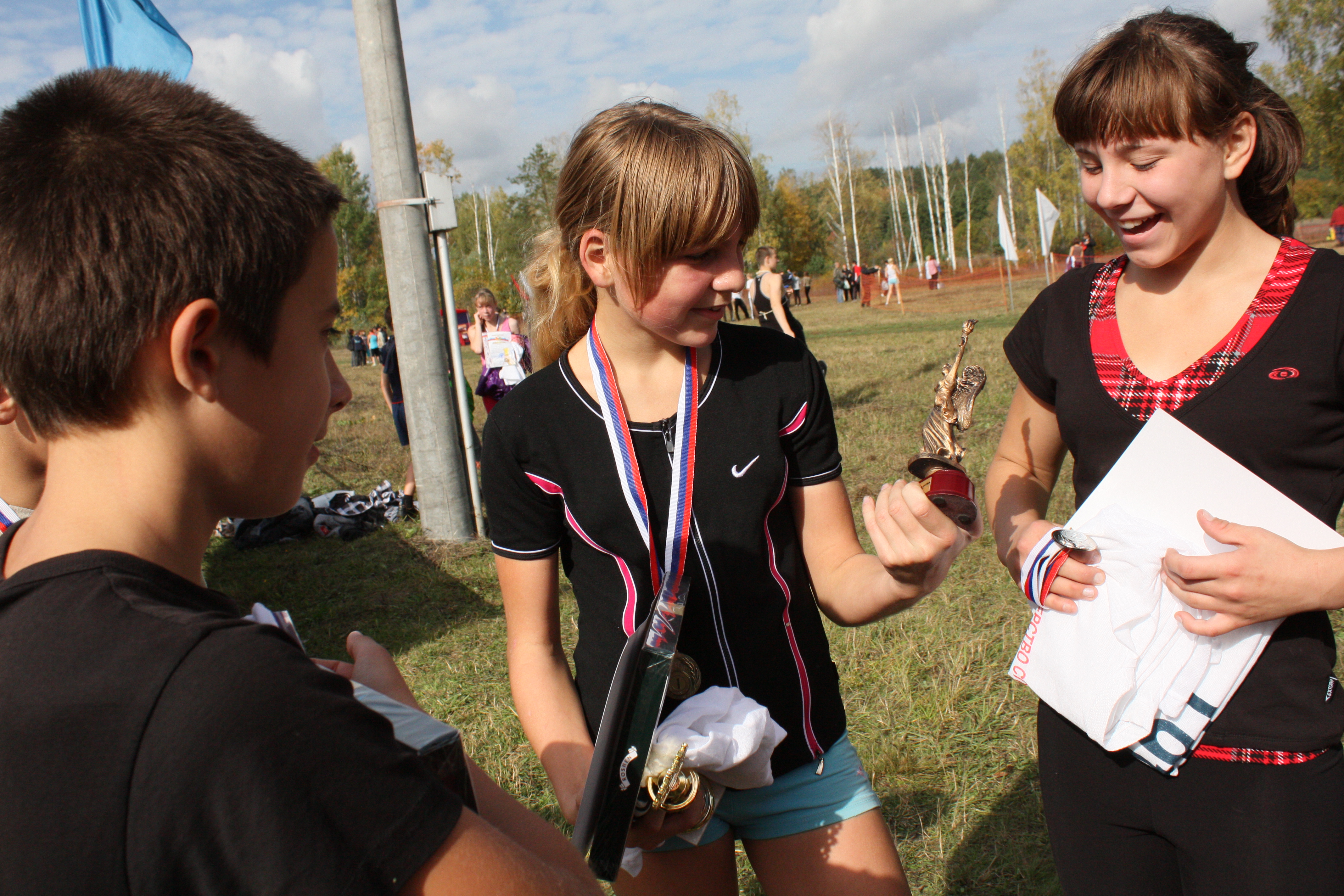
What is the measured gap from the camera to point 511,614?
184 cm

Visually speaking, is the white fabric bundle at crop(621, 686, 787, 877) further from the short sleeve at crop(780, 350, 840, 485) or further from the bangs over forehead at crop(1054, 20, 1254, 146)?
the bangs over forehead at crop(1054, 20, 1254, 146)

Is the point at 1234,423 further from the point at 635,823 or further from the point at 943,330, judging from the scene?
the point at 943,330

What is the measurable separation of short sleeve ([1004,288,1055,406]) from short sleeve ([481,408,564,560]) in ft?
3.43

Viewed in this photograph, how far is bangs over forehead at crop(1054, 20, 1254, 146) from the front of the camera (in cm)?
161

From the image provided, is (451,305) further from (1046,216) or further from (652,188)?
(1046,216)

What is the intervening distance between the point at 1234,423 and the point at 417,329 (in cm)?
624

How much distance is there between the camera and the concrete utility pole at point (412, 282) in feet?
21.7

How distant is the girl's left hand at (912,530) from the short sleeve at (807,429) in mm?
367

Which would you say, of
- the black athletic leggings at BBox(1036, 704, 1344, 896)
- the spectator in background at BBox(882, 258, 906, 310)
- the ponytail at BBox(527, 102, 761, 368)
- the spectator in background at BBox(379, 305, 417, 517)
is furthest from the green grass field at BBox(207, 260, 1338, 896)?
the spectator in background at BBox(882, 258, 906, 310)

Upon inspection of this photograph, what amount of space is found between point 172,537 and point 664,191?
1.03 metres

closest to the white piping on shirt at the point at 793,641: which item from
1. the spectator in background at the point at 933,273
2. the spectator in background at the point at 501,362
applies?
the spectator in background at the point at 501,362

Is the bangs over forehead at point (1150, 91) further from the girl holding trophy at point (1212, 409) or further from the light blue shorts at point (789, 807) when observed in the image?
the light blue shorts at point (789, 807)

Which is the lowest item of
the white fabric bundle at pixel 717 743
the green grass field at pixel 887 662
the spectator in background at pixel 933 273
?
the green grass field at pixel 887 662

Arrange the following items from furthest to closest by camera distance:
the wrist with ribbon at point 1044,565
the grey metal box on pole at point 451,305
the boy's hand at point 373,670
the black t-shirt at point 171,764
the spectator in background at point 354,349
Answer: the spectator in background at point 354,349, the grey metal box on pole at point 451,305, the wrist with ribbon at point 1044,565, the boy's hand at point 373,670, the black t-shirt at point 171,764
